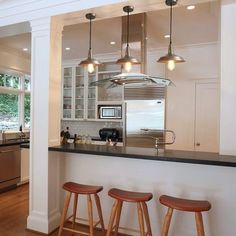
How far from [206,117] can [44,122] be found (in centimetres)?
311

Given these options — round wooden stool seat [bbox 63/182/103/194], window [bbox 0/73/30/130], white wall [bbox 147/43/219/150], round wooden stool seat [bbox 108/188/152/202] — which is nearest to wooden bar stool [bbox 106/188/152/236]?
round wooden stool seat [bbox 108/188/152/202]

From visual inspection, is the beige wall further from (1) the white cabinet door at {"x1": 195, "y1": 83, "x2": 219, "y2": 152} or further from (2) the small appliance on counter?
(1) the white cabinet door at {"x1": 195, "y1": 83, "x2": 219, "y2": 152}

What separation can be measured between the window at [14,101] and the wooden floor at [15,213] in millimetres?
1598

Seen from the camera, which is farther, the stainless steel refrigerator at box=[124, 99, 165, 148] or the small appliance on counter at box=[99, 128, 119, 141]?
the small appliance on counter at box=[99, 128, 119, 141]

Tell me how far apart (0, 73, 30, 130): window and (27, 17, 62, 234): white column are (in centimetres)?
257

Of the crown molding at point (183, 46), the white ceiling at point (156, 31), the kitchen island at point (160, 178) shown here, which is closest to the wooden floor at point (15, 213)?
the kitchen island at point (160, 178)

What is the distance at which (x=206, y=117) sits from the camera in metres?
4.50

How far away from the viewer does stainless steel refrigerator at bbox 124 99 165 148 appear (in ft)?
14.0

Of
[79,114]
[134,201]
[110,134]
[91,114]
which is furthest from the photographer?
[79,114]

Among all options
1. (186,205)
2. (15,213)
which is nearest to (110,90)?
(15,213)

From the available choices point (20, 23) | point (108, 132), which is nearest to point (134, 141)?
point (108, 132)

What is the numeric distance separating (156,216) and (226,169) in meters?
0.88

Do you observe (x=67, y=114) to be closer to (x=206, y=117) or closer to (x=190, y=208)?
(x=206, y=117)

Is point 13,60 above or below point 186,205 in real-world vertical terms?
above
